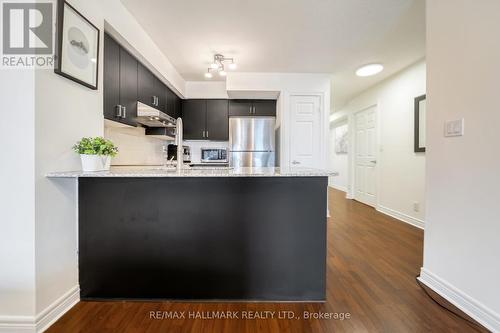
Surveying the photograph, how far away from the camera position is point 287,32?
2.56 metres

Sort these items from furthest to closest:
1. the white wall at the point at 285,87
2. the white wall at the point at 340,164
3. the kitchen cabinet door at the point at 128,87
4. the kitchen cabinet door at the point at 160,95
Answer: the white wall at the point at 340,164 → the white wall at the point at 285,87 → the kitchen cabinet door at the point at 160,95 → the kitchen cabinet door at the point at 128,87

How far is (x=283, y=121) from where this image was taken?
387cm

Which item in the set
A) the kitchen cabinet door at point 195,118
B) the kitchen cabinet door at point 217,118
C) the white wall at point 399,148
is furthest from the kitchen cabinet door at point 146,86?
the white wall at point 399,148

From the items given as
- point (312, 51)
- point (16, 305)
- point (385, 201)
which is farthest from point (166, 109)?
point (385, 201)

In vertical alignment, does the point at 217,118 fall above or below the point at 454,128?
above

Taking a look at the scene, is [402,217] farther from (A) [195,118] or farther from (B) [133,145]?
(B) [133,145]

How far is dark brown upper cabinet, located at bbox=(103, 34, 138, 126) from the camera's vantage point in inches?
77.0

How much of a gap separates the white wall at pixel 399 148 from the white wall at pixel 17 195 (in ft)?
14.4

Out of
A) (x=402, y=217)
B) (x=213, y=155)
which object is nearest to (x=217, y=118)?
(x=213, y=155)

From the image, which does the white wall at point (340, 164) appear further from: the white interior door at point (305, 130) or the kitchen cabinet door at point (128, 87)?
the kitchen cabinet door at point (128, 87)

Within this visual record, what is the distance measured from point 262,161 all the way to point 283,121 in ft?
2.70

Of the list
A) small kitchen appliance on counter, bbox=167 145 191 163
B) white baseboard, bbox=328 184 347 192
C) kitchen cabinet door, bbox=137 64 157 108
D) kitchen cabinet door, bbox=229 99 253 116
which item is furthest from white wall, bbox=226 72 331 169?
white baseboard, bbox=328 184 347 192

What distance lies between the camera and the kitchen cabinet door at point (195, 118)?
4320 mm

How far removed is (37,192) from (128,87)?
1423 millimetres
